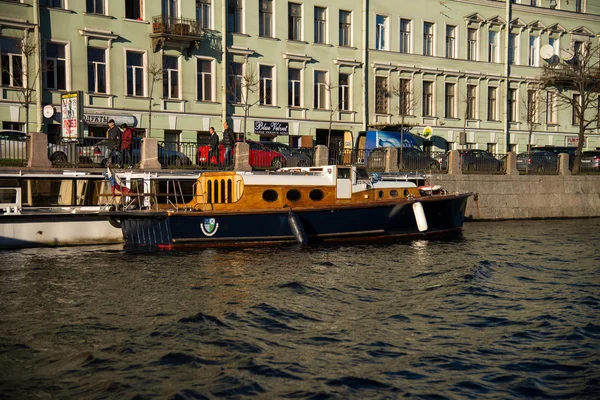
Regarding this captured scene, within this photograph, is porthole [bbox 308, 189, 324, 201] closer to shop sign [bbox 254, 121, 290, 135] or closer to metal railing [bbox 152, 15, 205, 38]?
metal railing [bbox 152, 15, 205, 38]

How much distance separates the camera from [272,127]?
34.5m

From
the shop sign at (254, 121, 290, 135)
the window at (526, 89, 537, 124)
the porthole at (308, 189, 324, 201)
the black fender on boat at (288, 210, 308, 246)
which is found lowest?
the black fender on boat at (288, 210, 308, 246)

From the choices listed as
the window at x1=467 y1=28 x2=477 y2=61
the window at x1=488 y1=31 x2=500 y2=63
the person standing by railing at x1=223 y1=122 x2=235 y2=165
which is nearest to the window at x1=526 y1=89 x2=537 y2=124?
the window at x1=488 y1=31 x2=500 y2=63

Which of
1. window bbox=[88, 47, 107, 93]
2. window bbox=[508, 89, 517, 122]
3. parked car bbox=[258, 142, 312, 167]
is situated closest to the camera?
parked car bbox=[258, 142, 312, 167]

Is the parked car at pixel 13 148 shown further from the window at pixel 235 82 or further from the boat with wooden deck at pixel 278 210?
the window at pixel 235 82

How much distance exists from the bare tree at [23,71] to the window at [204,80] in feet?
22.2

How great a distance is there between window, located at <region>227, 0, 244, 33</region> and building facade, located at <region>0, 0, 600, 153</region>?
5cm

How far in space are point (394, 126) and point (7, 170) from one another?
2121 cm

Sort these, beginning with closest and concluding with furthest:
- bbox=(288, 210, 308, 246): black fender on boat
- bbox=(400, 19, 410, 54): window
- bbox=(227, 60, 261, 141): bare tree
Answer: bbox=(288, 210, 308, 246): black fender on boat → bbox=(227, 60, 261, 141): bare tree → bbox=(400, 19, 410, 54): window

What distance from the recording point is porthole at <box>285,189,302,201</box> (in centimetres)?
2077

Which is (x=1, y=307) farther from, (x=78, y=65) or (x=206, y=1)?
(x=206, y=1)

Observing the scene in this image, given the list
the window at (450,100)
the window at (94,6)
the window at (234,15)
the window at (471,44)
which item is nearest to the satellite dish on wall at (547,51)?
the window at (471,44)

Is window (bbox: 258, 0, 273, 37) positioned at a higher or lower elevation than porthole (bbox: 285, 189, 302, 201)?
higher

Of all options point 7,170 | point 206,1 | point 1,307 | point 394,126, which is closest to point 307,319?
point 1,307
